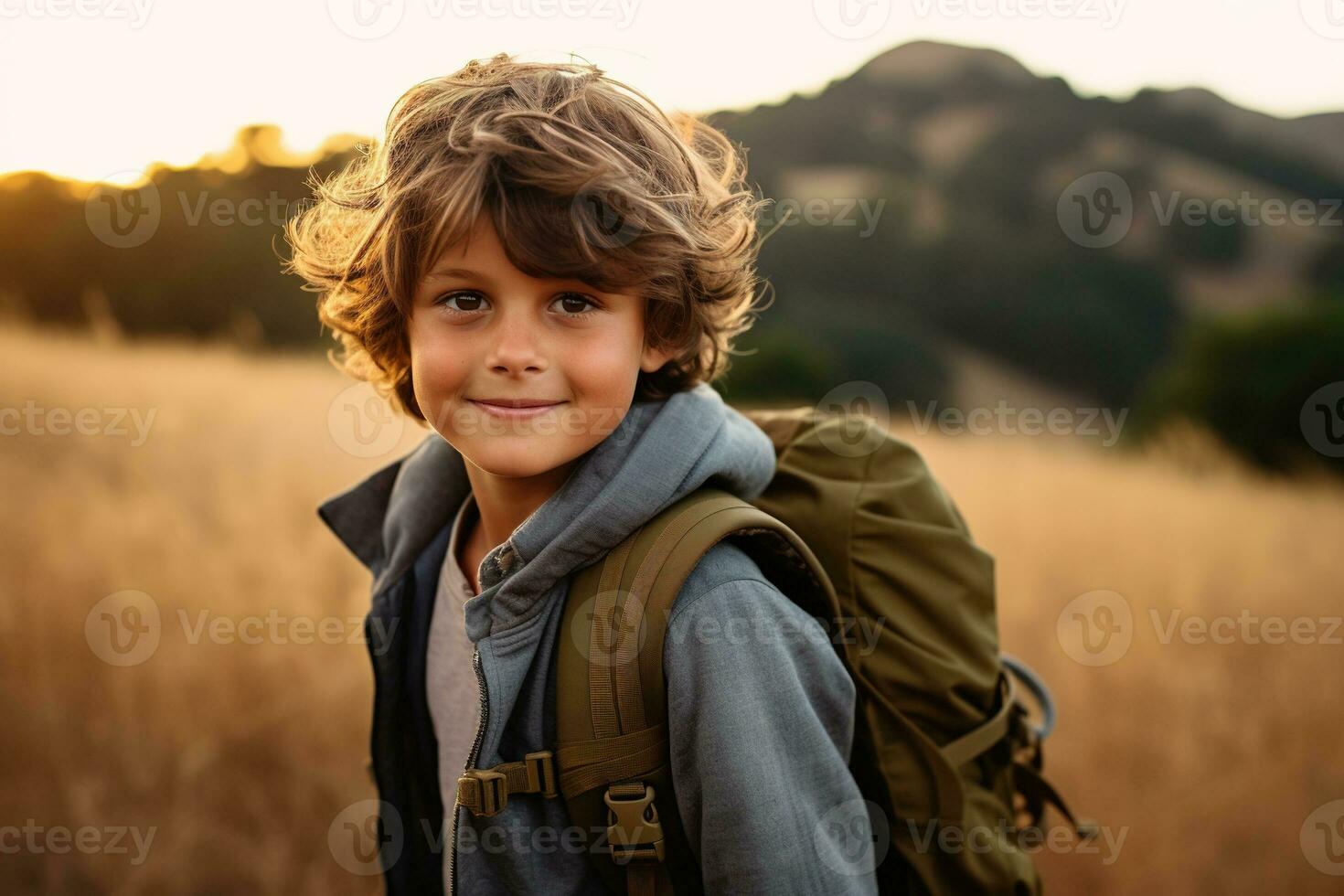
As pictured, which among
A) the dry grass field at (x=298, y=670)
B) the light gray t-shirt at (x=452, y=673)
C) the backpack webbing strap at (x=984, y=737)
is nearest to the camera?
the backpack webbing strap at (x=984, y=737)

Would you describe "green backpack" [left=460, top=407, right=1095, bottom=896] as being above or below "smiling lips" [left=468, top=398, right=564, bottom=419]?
below

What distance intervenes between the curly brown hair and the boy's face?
0.04m

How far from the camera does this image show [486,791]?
130 cm

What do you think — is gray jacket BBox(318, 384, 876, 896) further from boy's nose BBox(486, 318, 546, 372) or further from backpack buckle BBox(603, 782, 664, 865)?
boy's nose BBox(486, 318, 546, 372)

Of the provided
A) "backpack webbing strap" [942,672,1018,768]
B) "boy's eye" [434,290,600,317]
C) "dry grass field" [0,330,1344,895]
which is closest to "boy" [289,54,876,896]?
"boy's eye" [434,290,600,317]

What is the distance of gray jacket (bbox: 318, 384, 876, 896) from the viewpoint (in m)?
1.19

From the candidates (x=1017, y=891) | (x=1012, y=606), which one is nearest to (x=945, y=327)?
(x=1012, y=606)

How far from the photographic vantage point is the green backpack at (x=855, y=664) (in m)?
1.25

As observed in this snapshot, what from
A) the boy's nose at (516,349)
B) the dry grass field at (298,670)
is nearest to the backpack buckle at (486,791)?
the boy's nose at (516,349)

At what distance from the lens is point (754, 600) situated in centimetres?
128

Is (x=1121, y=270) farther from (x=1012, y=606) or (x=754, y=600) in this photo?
(x=754, y=600)

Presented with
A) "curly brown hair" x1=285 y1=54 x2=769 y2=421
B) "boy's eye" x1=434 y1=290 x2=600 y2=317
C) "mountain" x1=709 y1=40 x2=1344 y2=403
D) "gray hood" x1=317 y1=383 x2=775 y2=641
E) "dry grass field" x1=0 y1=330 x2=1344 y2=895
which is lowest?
"dry grass field" x1=0 y1=330 x2=1344 y2=895

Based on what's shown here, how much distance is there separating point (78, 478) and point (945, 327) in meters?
25.6

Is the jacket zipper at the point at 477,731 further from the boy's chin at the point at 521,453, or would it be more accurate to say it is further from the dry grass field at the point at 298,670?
the dry grass field at the point at 298,670
